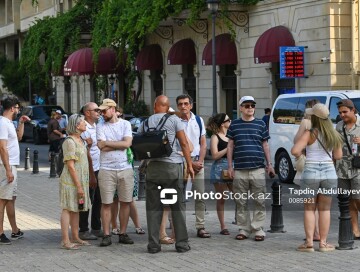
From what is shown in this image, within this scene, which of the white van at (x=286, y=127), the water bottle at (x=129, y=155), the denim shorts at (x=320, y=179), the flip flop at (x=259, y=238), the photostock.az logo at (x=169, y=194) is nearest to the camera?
the denim shorts at (x=320, y=179)

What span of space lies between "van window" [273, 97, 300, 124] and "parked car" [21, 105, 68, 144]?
21.4 m

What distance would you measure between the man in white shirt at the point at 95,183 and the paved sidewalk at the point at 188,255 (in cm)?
41

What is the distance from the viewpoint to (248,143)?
39.6 ft

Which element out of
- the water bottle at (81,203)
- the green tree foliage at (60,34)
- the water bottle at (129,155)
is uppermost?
the green tree foliage at (60,34)

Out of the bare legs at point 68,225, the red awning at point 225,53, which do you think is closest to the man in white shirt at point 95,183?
the bare legs at point 68,225

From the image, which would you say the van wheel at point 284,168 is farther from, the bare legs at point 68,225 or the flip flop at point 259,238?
the bare legs at point 68,225

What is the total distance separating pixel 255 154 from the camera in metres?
12.0

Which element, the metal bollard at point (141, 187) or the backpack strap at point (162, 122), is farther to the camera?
the metal bollard at point (141, 187)

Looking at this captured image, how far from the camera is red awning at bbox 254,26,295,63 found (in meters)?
30.8

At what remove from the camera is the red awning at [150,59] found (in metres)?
42.3

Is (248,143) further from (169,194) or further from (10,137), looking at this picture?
(10,137)

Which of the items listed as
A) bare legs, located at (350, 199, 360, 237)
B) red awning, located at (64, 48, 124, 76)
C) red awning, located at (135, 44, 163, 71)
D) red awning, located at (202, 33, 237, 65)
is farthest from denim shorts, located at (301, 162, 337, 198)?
red awning, located at (64, 48, 124, 76)

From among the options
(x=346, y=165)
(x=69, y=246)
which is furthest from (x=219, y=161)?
(x=69, y=246)

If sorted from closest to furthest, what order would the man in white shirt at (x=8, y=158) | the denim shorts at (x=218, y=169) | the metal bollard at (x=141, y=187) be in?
the man in white shirt at (x=8, y=158), the denim shorts at (x=218, y=169), the metal bollard at (x=141, y=187)
